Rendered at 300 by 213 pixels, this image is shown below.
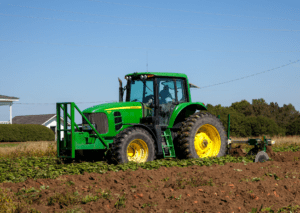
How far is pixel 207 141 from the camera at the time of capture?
10.4m

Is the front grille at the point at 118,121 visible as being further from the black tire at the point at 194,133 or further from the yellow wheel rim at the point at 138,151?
the black tire at the point at 194,133

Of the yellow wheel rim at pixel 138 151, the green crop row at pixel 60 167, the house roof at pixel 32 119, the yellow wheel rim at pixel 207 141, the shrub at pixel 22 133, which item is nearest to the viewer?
the green crop row at pixel 60 167

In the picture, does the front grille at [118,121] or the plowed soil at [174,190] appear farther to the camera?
the front grille at [118,121]

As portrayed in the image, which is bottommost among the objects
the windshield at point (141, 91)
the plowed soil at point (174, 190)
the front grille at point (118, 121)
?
the plowed soil at point (174, 190)

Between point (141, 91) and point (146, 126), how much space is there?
57.4 inches

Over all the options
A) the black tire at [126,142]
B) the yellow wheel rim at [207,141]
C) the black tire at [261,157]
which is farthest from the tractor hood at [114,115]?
the black tire at [261,157]

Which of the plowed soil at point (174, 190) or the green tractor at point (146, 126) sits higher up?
the green tractor at point (146, 126)

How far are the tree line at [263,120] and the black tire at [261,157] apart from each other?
2330 centimetres

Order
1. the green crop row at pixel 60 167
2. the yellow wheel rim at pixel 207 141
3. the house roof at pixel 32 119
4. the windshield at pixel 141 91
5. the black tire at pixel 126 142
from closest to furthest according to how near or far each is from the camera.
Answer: the green crop row at pixel 60 167 < the black tire at pixel 126 142 < the windshield at pixel 141 91 < the yellow wheel rim at pixel 207 141 < the house roof at pixel 32 119

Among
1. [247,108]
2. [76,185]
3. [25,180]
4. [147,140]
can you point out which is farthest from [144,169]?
[247,108]

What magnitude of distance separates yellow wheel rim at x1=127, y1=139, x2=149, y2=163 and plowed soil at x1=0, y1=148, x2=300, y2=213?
3.54ft

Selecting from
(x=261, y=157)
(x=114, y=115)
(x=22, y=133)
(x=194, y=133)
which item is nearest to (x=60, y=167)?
(x=114, y=115)

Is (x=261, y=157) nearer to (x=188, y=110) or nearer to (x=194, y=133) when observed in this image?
(x=194, y=133)

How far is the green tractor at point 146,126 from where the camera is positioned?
27.4ft
